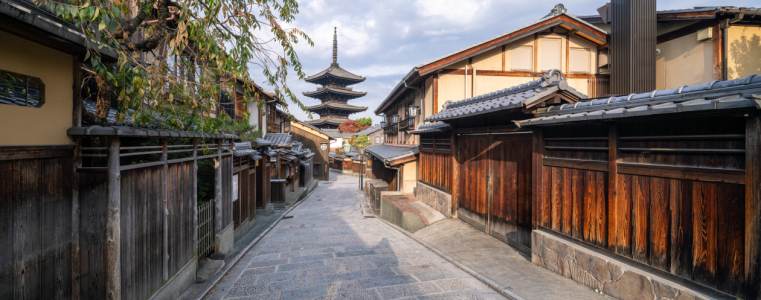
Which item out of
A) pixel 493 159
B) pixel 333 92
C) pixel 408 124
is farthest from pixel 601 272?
pixel 333 92

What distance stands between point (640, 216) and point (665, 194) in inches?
19.8

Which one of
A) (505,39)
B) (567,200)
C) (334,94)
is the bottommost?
(567,200)

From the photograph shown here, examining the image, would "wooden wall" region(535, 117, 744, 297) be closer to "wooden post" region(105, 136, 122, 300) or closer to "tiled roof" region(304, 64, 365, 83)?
"wooden post" region(105, 136, 122, 300)

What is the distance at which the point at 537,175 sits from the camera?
6363 mm

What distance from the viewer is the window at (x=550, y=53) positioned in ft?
47.2

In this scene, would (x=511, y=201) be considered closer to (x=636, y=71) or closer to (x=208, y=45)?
(x=208, y=45)

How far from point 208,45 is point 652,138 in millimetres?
6387

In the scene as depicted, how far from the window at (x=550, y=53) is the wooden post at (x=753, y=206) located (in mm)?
12460

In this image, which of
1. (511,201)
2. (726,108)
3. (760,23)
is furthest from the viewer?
(760,23)

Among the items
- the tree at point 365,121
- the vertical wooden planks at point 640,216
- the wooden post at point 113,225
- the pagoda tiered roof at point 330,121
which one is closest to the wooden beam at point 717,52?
the vertical wooden planks at point 640,216

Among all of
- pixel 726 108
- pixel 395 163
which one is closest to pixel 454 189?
pixel 395 163

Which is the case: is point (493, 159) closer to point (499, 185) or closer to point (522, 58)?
point (499, 185)

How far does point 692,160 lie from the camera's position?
3885 mm

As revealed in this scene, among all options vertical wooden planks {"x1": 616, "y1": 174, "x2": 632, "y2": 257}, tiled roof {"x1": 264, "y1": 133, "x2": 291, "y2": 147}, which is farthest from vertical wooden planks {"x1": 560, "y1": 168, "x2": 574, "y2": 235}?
tiled roof {"x1": 264, "y1": 133, "x2": 291, "y2": 147}
